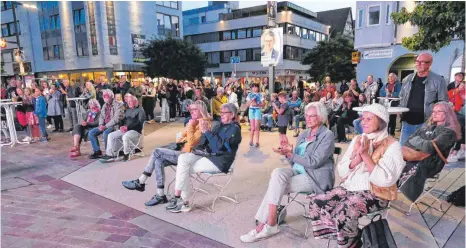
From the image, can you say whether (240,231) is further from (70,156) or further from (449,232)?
(70,156)

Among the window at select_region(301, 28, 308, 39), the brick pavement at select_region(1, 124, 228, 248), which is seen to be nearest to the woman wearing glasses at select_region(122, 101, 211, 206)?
the brick pavement at select_region(1, 124, 228, 248)

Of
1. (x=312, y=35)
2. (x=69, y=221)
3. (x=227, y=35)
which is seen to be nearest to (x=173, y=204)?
(x=69, y=221)

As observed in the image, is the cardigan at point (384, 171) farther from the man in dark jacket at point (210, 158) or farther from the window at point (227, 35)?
the window at point (227, 35)

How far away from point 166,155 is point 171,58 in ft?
77.8

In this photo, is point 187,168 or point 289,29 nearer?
point 187,168

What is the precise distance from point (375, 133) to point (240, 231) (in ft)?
5.27

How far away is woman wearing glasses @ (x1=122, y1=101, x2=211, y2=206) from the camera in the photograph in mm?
3590

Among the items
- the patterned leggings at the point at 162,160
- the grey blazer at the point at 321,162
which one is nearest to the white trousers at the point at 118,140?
the patterned leggings at the point at 162,160

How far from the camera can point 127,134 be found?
18.2ft

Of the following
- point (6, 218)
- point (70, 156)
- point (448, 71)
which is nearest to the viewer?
point (6, 218)

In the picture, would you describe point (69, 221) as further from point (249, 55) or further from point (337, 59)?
point (249, 55)

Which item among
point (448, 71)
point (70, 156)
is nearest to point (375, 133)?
point (70, 156)

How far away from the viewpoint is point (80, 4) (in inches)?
1075

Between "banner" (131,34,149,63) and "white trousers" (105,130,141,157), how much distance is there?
25.3 m
